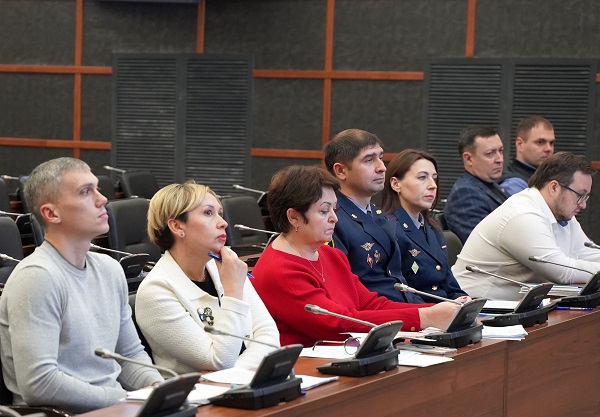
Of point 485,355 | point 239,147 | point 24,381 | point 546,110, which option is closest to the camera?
point 24,381

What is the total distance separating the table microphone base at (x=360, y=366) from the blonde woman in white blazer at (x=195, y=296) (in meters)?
0.29

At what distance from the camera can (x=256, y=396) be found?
2.36 metres

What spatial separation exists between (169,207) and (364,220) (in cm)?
111

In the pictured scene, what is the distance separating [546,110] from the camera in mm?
7719

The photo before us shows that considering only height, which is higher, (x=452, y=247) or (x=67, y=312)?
(x=67, y=312)

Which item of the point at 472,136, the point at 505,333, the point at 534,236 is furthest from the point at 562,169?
the point at 472,136

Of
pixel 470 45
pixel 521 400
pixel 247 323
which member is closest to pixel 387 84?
pixel 470 45

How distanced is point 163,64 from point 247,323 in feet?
20.7

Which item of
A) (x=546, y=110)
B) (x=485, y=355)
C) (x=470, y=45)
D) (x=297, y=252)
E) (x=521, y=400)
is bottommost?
(x=521, y=400)

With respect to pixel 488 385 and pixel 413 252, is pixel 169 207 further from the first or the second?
pixel 413 252

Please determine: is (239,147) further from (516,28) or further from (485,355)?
(485,355)

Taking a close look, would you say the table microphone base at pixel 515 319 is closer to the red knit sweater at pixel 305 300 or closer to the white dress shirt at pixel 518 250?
the red knit sweater at pixel 305 300

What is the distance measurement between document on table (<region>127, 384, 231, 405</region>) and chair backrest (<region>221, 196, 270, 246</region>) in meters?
3.54

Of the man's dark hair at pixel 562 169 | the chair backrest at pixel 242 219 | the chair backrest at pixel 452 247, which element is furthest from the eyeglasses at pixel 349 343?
the chair backrest at pixel 242 219
